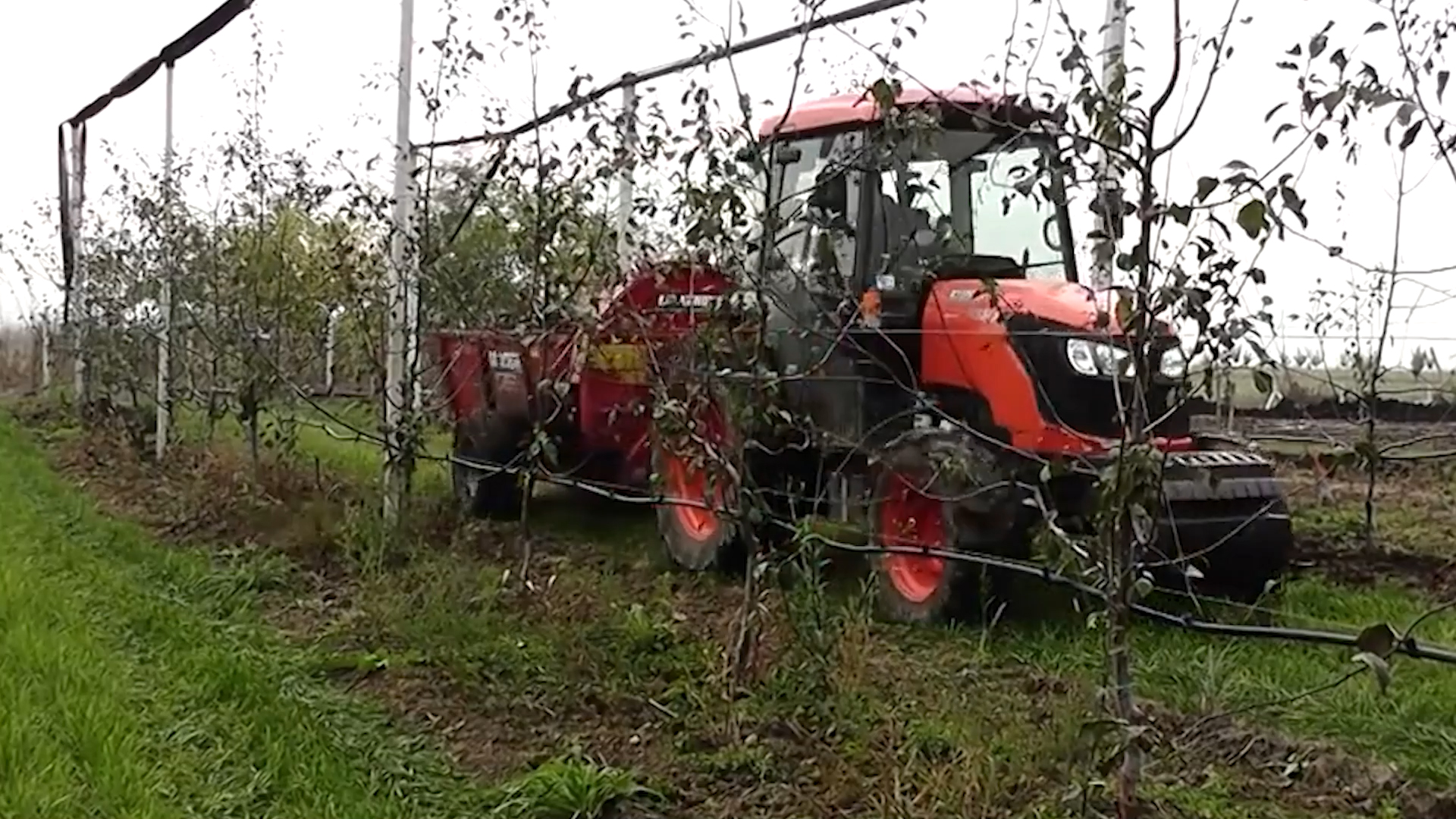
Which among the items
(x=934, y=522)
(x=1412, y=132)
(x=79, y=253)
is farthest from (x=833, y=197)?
(x=79, y=253)

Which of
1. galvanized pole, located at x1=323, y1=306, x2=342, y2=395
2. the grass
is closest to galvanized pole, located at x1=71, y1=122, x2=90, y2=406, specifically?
galvanized pole, located at x1=323, y1=306, x2=342, y2=395

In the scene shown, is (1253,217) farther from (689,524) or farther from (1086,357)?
(689,524)

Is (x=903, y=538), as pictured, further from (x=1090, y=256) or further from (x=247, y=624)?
(x=1090, y=256)

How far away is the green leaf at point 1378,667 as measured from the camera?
2006 millimetres

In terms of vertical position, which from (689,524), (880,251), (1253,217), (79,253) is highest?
(79,253)

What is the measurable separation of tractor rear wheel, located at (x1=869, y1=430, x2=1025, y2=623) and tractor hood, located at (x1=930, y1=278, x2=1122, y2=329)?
20.0 inches

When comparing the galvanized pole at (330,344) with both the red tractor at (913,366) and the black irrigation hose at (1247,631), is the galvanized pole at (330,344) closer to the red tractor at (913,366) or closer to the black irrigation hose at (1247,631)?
the red tractor at (913,366)

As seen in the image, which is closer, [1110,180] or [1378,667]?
[1378,667]

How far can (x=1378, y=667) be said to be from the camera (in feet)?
6.61

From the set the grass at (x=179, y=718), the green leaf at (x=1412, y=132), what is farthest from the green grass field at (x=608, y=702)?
the green leaf at (x=1412, y=132)

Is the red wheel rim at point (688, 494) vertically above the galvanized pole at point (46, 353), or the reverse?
the galvanized pole at point (46, 353)

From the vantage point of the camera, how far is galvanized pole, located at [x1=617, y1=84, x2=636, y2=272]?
5.04 meters

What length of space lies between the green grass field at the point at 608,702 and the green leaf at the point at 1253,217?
3.29ft

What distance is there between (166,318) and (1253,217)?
26.5ft
